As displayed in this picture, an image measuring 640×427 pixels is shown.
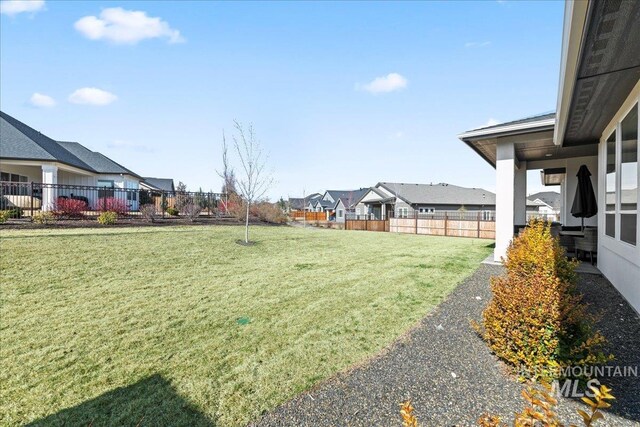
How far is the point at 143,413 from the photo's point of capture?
268cm

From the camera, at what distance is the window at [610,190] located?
620 cm

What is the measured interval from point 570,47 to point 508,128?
573 cm

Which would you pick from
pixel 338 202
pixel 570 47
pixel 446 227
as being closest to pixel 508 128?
pixel 570 47

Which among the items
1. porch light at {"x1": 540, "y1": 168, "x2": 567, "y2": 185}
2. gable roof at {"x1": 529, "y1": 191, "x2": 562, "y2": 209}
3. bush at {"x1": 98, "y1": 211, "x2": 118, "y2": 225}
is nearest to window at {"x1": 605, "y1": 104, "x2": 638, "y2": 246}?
porch light at {"x1": 540, "y1": 168, "x2": 567, "y2": 185}

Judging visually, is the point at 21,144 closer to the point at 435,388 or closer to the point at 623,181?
the point at 435,388

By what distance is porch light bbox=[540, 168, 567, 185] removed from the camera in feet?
42.5

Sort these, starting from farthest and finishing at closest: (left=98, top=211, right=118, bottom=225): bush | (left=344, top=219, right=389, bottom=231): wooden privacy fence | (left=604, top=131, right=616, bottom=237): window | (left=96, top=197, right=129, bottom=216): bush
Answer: (left=344, top=219, right=389, bottom=231): wooden privacy fence < (left=96, top=197, right=129, bottom=216): bush < (left=98, top=211, right=118, bottom=225): bush < (left=604, top=131, right=616, bottom=237): window

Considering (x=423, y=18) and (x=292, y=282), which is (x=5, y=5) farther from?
(x=423, y=18)

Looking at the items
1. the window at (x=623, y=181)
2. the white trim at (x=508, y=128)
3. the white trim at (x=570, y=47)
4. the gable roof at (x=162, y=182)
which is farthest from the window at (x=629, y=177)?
the gable roof at (x=162, y=182)

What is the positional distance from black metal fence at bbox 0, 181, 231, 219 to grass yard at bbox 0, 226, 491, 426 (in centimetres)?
300

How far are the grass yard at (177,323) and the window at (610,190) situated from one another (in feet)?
9.80

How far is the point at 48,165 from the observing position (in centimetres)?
1719

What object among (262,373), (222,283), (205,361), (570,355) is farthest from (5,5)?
(570,355)

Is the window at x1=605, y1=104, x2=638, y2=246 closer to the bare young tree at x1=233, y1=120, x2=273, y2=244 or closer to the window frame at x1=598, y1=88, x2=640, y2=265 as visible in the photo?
the window frame at x1=598, y1=88, x2=640, y2=265
